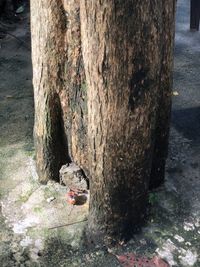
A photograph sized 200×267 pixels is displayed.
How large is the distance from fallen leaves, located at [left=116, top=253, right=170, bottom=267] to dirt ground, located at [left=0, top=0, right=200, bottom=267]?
0.10 ft

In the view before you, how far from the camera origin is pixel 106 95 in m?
2.24

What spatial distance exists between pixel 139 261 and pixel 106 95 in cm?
107

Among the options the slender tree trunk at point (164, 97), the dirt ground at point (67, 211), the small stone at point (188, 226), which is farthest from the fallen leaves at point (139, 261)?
the slender tree trunk at point (164, 97)

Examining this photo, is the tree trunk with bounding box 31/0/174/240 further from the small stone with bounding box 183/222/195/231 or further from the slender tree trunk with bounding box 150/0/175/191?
the small stone with bounding box 183/222/195/231

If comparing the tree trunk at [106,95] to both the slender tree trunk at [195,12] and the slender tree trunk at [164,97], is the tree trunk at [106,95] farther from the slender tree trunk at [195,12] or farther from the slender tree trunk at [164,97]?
the slender tree trunk at [195,12]

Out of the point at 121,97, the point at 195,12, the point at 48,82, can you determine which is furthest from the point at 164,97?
the point at 195,12

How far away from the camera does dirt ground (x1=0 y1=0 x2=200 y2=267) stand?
8.79 feet

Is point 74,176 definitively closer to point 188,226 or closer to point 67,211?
point 67,211

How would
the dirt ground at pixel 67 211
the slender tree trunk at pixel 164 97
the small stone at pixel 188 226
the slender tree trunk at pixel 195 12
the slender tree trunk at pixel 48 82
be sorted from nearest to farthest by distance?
the slender tree trunk at pixel 164 97 < the slender tree trunk at pixel 48 82 < the dirt ground at pixel 67 211 < the small stone at pixel 188 226 < the slender tree trunk at pixel 195 12

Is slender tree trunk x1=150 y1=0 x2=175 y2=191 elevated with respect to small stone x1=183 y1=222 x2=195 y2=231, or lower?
elevated

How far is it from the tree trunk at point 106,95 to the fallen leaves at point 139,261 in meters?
0.14

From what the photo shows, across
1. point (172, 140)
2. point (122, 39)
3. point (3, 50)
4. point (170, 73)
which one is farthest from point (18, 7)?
point (122, 39)

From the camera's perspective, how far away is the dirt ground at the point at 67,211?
2678mm

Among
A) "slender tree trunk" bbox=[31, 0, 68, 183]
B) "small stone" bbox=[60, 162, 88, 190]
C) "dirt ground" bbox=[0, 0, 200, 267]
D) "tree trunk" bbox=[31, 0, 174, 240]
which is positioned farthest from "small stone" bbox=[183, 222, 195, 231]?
"slender tree trunk" bbox=[31, 0, 68, 183]
